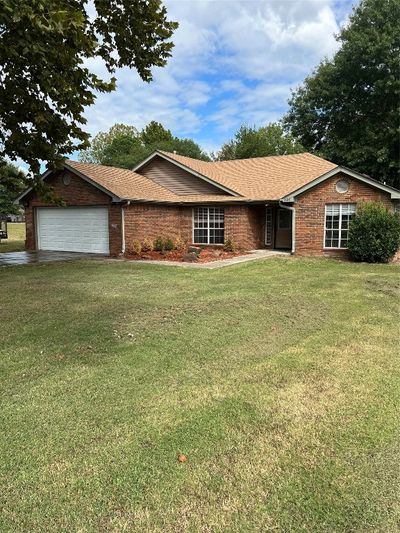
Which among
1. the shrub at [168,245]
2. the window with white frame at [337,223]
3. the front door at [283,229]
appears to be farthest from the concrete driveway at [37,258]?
the window with white frame at [337,223]

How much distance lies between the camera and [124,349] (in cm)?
551

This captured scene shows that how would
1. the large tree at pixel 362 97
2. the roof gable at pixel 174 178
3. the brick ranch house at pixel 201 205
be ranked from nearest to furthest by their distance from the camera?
the brick ranch house at pixel 201 205 < the roof gable at pixel 174 178 < the large tree at pixel 362 97

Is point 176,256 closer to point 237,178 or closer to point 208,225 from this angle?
point 208,225

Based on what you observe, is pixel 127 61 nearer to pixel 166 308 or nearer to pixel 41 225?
pixel 166 308

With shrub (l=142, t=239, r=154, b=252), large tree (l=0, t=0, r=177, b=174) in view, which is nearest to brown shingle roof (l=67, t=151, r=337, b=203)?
shrub (l=142, t=239, r=154, b=252)

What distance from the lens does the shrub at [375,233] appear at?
48.8 feet

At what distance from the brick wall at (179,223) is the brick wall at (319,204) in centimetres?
280

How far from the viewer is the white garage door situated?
18344mm

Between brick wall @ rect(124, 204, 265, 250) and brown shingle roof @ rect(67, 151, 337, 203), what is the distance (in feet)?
1.93

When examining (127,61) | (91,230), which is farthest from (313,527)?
(91,230)

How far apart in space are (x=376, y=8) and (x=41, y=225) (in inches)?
982

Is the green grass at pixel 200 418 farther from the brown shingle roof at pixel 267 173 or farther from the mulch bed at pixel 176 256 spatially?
the brown shingle roof at pixel 267 173

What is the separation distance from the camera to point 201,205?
20.2 meters

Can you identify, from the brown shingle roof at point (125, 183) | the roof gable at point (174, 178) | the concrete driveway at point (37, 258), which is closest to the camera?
the concrete driveway at point (37, 258)
